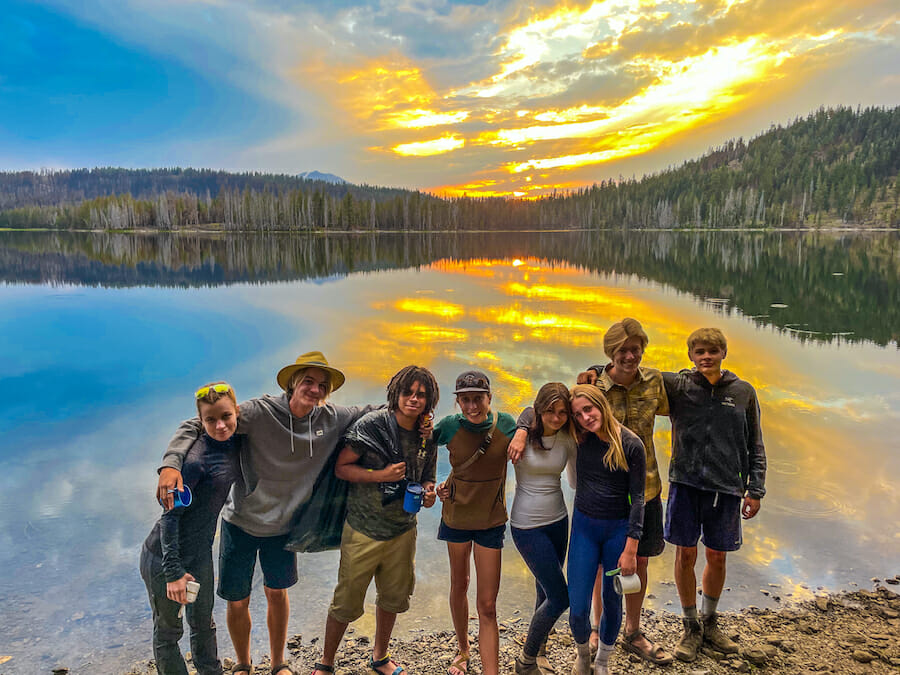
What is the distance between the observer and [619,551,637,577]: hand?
3820 mm

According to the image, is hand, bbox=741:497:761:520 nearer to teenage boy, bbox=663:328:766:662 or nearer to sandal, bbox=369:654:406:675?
teenage boy, bbox=663:328:766:662

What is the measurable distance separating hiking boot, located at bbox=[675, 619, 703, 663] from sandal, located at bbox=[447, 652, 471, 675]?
5.75 ft

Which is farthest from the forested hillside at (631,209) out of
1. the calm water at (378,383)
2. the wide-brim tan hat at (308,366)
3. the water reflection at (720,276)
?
the wide-brim tan hat at (308,366)

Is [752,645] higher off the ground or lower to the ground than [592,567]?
lower

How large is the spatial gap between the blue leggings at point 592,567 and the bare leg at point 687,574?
0.94 meters

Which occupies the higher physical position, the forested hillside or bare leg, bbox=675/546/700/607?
the forested hillside

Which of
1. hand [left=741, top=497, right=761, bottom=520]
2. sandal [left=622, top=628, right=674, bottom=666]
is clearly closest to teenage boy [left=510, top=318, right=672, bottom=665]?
sandal [left=622, top=628, right=674, bottom=666]

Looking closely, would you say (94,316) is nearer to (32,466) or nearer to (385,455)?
(32,466)

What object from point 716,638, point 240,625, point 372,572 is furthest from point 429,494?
point 716,638

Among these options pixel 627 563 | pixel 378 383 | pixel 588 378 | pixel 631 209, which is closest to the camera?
pixel 627 563

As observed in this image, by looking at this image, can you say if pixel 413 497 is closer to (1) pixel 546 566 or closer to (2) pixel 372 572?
(2) pixel 372 572

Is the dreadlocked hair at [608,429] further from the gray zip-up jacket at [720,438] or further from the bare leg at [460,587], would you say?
the bare leg at [460,587]

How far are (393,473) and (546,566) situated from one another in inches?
53.2

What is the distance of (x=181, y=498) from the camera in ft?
11.3
